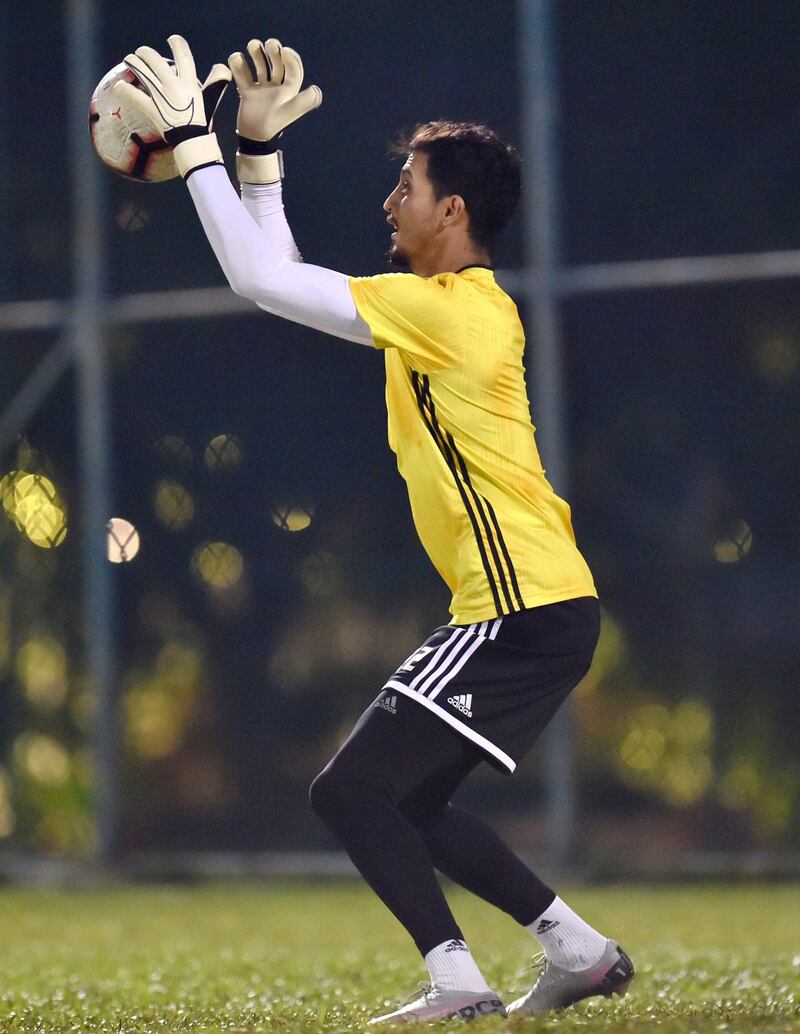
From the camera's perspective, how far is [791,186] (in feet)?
23.0

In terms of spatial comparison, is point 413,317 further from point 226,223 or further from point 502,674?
point 502,674

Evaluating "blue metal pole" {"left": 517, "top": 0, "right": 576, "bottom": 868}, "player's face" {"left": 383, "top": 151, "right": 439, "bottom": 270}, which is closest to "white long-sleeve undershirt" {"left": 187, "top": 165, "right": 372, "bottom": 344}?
"player's face" {"left": 383, "top": 151, "right": 439, "bottom": 270}

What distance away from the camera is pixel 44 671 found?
25.0 feet

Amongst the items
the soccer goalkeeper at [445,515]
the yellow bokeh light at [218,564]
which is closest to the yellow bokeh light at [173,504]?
the yellow bokeh light at [218,564]

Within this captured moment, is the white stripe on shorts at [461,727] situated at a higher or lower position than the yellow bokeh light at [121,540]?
higher

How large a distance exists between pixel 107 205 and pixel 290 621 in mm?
2043

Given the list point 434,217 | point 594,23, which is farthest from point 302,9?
point 434,217

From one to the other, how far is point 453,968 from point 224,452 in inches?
166

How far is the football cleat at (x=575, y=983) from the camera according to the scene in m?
3.89

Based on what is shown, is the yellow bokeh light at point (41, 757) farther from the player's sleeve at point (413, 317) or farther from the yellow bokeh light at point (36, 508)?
the player's sleeve at point (413, 317)

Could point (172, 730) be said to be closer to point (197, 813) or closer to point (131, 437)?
point (197, 813)

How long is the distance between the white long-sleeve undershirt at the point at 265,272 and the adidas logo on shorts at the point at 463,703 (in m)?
0.78

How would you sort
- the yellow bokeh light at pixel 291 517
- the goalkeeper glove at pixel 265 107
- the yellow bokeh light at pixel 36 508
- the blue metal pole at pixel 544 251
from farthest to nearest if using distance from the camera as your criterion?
the yellow bokeh light at pixel 36 508, the yellow bokeh light at pixel 291 517, the blue metal pole at pixel 544 251, the goalkeeper glove at pixel 265 107

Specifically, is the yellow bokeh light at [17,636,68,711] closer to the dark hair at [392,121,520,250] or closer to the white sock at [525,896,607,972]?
the white sock at [525,896,607,972]
